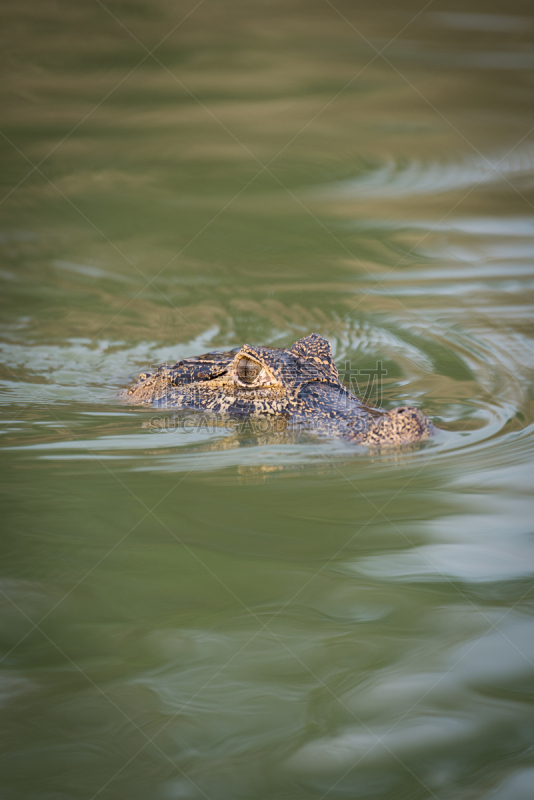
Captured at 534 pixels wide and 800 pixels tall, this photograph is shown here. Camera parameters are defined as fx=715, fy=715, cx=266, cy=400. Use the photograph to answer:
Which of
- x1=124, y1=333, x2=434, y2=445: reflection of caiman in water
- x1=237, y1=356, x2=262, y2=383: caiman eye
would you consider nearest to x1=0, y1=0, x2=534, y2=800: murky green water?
x1=124, y1=333, x2=434, y2=445: reflection of caiman in water

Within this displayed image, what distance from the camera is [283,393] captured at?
5176 millimetres

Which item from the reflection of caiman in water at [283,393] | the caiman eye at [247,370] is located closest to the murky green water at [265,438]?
the reflection of caiman in water at [283,393]

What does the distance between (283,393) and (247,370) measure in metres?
0.34

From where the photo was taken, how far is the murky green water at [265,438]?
2133 mm

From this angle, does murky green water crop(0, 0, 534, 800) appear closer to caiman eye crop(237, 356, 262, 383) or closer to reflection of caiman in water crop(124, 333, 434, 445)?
reflection of caiman in water crop(124, 333, 434, 445)

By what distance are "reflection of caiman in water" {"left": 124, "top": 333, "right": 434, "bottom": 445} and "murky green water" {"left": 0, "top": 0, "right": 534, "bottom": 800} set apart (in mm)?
251

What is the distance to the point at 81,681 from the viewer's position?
231 cm

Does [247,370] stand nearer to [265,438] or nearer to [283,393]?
[283,393]

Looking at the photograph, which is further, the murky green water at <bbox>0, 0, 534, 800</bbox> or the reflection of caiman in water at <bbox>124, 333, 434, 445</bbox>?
the reflection of caiman in water at <bbox>124, 333, 434, 445</bbox>

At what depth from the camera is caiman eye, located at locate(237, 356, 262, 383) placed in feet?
17.2

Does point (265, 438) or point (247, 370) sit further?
point (247, 370)

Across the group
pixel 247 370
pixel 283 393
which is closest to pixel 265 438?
pixel 283 393

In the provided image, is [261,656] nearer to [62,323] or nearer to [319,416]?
[319,416]

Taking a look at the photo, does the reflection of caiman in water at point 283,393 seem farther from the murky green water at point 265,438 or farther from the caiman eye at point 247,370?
the murky green water at point 265,438
